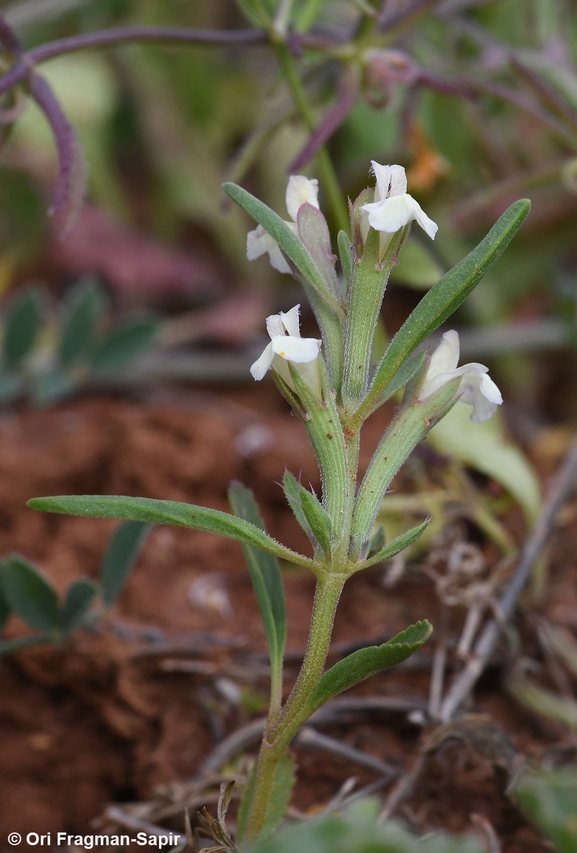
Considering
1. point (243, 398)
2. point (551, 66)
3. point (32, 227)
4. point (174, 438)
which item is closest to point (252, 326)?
point (243, 398)

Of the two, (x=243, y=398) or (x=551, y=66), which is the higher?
(x=551, y=66)

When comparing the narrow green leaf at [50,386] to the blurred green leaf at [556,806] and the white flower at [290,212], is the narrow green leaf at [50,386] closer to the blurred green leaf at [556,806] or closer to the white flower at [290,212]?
the white flower at [290,212]

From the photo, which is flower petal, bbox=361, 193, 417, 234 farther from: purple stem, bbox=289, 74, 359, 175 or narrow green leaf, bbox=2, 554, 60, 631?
narrow green leaf, bbox=2, 554, 60, 631

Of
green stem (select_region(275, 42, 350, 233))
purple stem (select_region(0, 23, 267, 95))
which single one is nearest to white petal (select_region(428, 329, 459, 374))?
green stem (select_region(275, 42, 350, 233))

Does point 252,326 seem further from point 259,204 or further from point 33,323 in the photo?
point 259,204

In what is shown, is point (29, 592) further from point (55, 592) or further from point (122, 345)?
point (122, 345)

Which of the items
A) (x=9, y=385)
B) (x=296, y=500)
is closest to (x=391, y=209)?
(x=296, y=500)
